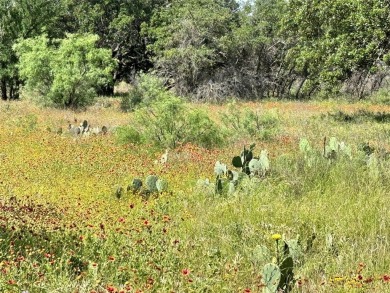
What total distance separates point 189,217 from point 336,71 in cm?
1354

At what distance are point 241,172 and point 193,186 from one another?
82 cm

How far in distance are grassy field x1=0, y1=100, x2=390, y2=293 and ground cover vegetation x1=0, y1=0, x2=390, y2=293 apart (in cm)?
2

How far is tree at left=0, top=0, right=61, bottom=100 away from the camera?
89.9 ft

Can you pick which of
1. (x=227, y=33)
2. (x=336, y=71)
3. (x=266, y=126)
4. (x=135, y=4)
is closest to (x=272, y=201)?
(x=266, y=126)

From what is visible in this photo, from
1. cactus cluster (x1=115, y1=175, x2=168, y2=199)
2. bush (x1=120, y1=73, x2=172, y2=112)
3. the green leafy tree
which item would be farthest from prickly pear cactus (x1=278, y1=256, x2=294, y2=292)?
the green leafy tree

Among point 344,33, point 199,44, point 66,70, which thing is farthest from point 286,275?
point 199,44

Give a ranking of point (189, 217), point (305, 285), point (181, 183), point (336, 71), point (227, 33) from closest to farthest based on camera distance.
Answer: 1. point (305, 285)
2. point (189, 217)
3. point (181, 183)
4. point (336, 71)
5. point (227, 33)

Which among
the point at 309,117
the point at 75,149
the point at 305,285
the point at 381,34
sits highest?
the point at 381,34

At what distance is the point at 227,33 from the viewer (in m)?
31.5

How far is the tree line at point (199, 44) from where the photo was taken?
18.0 meters

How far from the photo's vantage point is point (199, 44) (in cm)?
2986

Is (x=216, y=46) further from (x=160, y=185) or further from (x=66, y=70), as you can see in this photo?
(x=160, y=185)

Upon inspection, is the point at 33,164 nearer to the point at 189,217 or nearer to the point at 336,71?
the point at 189,217

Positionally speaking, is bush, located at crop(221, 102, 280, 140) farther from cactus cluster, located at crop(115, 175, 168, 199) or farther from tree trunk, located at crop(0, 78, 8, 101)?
tree trunk, located at crop(0, 78, 8, 101)
